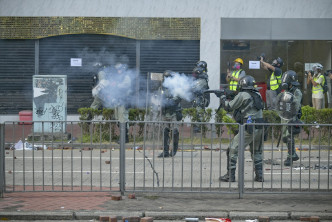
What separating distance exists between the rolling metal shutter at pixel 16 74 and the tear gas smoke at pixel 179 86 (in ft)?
24.4

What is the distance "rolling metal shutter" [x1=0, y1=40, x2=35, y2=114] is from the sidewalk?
13.2m

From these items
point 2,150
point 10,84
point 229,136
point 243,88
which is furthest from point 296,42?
point 2,150

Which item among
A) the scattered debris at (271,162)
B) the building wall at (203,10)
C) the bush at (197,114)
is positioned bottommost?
the scattered debris at (271,162)

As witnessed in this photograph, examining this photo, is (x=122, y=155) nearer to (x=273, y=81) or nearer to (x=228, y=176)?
(x=228, y=176)

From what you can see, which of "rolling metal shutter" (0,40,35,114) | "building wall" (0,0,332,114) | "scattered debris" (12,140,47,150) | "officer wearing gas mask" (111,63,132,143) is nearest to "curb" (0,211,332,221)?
"scattered debris" (12,140,47,150)

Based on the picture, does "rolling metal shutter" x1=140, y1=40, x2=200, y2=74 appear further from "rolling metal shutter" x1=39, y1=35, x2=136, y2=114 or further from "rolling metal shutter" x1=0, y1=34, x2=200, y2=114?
"rolling metal shutter" x1=39, y1=35, x2=136, y2=114

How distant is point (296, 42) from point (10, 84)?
30.6 ft

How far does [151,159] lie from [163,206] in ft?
3.10

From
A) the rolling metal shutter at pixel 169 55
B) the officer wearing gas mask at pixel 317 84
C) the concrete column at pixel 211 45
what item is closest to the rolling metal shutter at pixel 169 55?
the rolling metal shutter at pixel 169 55

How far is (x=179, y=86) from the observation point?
14750 millimetres

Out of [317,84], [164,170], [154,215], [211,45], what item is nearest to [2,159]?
[164,170]

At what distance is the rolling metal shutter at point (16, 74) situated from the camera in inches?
858

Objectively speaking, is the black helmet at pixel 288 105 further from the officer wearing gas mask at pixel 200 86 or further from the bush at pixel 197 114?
the bush at pixel 197 114

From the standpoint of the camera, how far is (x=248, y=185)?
910 cm
